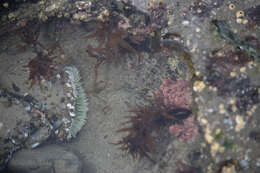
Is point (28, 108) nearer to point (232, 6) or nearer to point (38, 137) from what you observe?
point (38, 137)

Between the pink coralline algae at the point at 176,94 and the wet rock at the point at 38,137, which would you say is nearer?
the pink coralline algae at the point at 176,94

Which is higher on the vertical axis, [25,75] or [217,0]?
[217,0]

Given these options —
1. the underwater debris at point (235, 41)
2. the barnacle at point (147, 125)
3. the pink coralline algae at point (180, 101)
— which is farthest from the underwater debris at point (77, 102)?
the underwater debris at point (235, 41)

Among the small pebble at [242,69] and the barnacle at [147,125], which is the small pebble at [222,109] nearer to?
the small pebble at [242,69]

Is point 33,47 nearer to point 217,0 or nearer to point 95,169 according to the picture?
point 95,169

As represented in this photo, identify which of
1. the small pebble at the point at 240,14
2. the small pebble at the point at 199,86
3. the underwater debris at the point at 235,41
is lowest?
the small pebble at the point at 199,86

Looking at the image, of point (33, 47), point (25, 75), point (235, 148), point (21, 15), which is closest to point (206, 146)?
point (235, 148)

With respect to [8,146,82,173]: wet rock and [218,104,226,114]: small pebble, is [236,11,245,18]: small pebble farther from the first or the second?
[8,146,82,173]: wet rock
